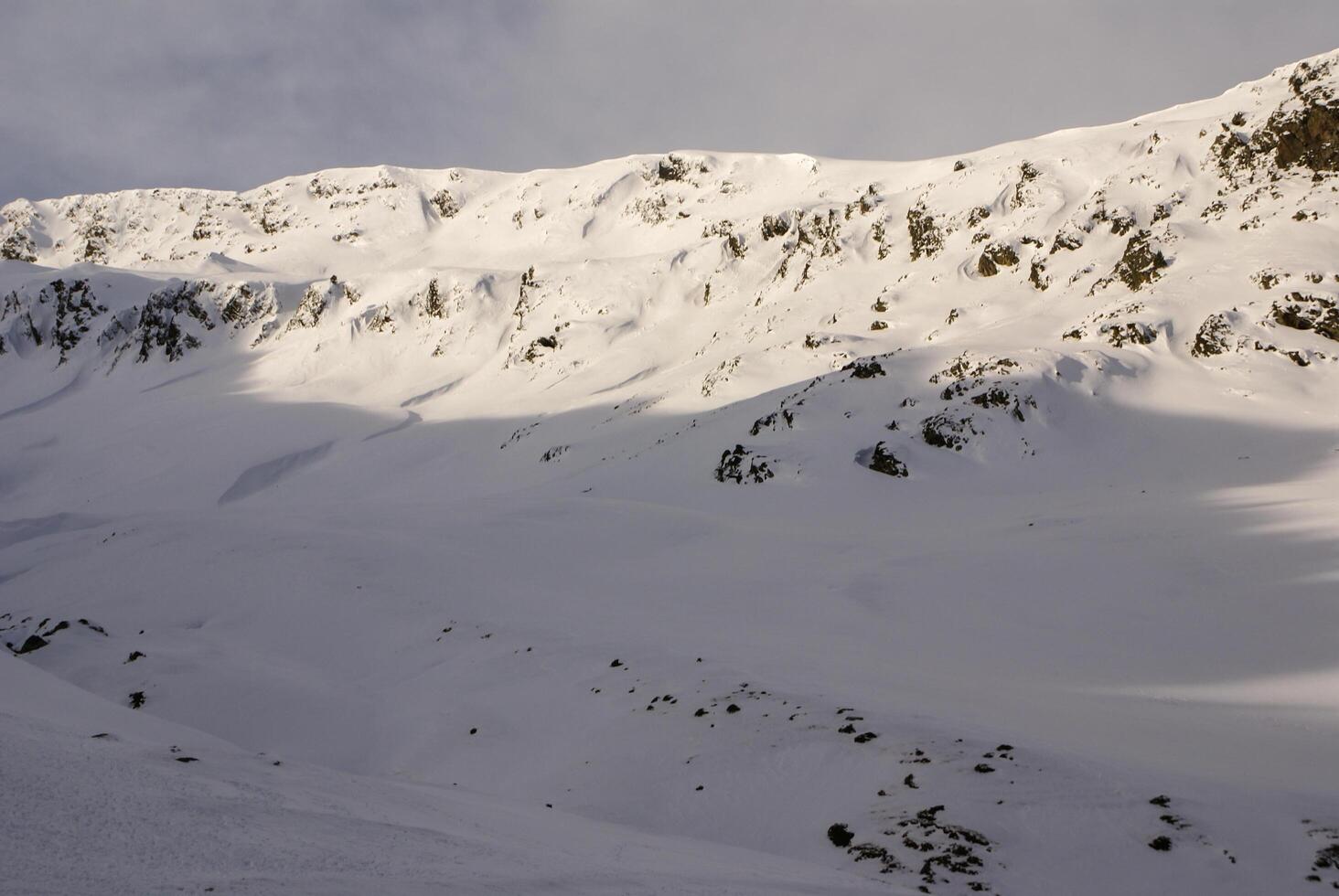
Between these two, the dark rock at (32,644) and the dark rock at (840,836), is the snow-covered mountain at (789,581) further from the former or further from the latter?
the dark rock at (32,644)

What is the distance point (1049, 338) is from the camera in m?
33.6

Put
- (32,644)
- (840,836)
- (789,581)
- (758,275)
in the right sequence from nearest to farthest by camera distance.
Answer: (840,836) < (32,644) < (789,581) < (758,275)

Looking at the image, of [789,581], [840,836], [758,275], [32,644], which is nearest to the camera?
[840,836]

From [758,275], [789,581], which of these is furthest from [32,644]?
[758,275]

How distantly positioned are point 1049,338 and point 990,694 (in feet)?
95.2

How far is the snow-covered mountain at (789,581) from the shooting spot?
188 inches

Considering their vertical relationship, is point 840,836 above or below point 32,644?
below

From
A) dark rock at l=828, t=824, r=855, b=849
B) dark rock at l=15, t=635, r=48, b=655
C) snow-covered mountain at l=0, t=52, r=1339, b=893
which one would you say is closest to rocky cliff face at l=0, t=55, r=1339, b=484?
snow-covered mountain at l=0, t=52, r=1339, b=893

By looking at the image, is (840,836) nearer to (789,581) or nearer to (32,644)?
(789,581)

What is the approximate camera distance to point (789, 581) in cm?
1578

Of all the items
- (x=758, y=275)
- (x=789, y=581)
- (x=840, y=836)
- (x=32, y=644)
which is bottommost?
(x=840, y=836)

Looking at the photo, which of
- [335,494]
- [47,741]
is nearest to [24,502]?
[335,494]

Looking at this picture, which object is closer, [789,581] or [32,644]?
[32,644]

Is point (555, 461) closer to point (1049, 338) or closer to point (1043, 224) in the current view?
point (1049, 338)
